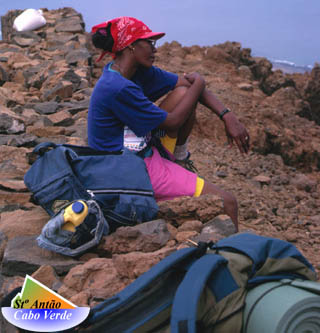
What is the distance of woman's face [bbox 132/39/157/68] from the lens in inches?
106

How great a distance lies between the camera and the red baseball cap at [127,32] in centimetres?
265

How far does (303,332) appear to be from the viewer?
1.33 meters

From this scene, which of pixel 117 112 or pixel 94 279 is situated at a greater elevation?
pixel 117 112

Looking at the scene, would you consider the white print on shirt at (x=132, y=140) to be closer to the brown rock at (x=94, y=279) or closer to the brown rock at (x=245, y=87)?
the brown rock at (x=94, y=279)

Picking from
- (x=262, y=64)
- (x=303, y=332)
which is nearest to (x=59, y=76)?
(x=303, y=332)

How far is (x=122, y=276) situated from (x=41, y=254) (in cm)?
46

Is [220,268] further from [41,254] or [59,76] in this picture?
[59,76]

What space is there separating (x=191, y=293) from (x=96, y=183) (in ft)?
3.68

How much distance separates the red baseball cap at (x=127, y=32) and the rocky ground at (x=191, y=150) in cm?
104

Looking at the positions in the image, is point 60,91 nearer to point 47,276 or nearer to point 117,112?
point 117,112

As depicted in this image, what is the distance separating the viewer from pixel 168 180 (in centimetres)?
262

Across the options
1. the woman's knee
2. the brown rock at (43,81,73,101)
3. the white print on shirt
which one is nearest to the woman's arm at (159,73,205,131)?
the white print on shirt

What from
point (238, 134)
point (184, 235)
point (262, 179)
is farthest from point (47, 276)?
point (262, 179)

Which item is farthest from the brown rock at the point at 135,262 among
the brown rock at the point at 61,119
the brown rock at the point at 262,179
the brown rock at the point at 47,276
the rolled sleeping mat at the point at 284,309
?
the brown rock at the point at 262,179
